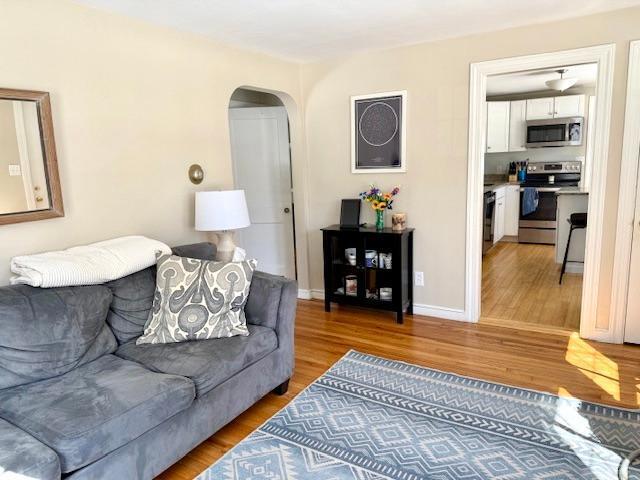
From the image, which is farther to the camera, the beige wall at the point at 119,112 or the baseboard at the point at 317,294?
the baseboard at the point at 317,294

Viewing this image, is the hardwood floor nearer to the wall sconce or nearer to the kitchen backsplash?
the wall sconce

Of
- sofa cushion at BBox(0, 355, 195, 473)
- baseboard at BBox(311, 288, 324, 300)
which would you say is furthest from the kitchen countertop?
sofa cushion at BBox(0, 355, 195, 473)

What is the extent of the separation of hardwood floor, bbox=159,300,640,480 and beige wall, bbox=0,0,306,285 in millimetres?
1303

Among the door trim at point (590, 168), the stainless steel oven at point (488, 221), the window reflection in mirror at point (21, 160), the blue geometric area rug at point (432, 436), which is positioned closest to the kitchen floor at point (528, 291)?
the stainless steel oven at point (488, 221)

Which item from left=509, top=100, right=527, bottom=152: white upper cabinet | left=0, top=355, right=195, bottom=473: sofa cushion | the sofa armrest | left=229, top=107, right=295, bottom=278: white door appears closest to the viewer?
left=0, top=355, right=195, bottom=473: sofa cushion

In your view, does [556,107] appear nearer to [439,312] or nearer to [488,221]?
[488,221]

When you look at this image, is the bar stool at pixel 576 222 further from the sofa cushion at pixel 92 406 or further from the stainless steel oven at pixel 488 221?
the sofa cushion at pixel 92 406

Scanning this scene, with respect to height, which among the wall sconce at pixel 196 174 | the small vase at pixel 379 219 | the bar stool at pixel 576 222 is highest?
the wall sconce at pixel 196 174

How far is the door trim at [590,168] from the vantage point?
9.73ft

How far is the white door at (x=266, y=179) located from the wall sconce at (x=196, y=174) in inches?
49.3

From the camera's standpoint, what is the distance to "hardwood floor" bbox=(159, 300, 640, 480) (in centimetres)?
247

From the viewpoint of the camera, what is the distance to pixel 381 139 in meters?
3.84

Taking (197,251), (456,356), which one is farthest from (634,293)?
(197,251)

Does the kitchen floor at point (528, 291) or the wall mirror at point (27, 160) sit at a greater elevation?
the wall mirror at point (27, 160)
